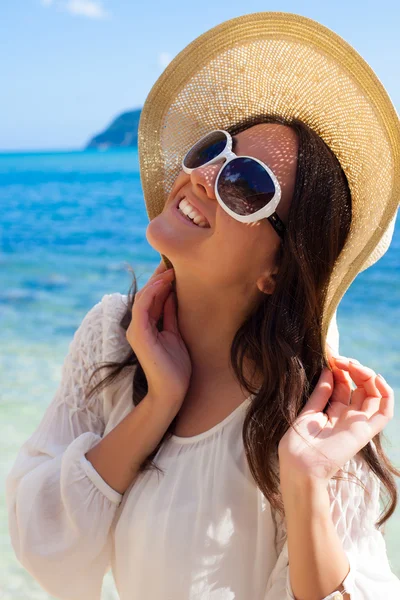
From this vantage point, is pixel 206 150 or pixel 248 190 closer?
pixel 248 190

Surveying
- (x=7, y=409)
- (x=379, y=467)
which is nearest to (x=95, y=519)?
(x=379, y=467)

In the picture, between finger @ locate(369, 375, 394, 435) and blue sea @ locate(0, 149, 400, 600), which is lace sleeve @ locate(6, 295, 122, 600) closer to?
finger @ locate(369, 375, 394, 435)

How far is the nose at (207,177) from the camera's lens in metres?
2.17

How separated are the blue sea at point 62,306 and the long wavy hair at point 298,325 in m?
0.98

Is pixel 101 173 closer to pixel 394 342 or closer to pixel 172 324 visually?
pixel 394 342

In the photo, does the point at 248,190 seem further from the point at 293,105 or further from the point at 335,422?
the point at 335,422

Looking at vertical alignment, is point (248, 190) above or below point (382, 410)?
above

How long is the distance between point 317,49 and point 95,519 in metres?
1.53

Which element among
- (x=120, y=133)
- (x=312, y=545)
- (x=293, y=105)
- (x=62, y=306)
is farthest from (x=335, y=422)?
(x=120, y=133)

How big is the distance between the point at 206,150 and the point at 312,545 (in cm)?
119

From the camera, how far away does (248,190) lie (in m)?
2.12

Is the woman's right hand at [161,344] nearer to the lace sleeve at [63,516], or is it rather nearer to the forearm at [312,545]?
the lace sleeve at [63,516]

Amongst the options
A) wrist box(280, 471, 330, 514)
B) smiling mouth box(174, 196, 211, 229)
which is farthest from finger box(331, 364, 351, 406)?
smiling mouth box(174, 196, 211, 229)

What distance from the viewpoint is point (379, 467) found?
2039 mm
